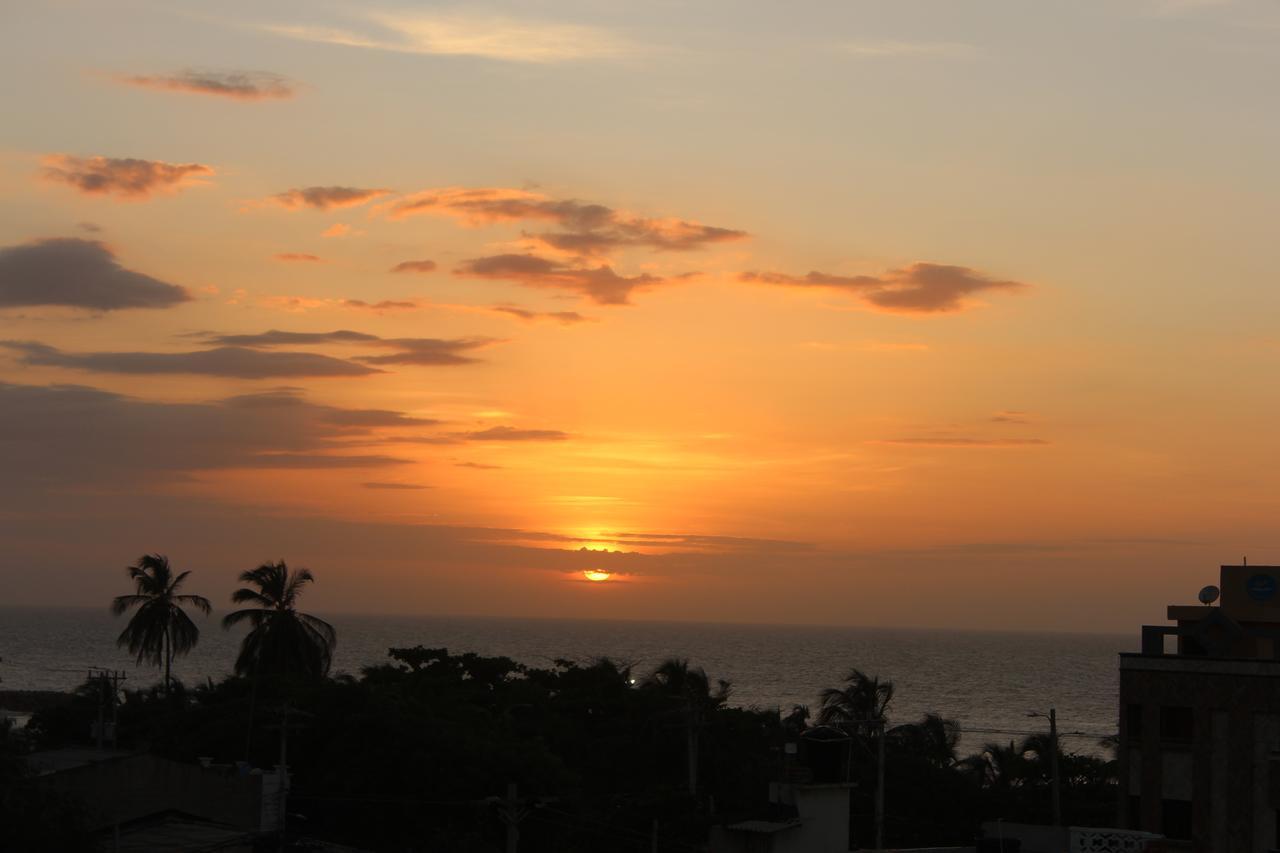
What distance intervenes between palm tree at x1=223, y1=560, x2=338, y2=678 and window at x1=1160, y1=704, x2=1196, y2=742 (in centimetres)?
5995

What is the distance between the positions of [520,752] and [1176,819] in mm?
28011

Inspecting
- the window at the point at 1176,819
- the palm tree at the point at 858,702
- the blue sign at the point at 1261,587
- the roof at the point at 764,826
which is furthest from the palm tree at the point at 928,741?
the roof at the point at 764,826

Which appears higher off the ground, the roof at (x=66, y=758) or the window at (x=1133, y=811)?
the window at (x=1133, y=811)

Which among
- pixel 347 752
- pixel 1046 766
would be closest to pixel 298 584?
pixel 347 752

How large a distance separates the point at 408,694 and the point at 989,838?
118ft

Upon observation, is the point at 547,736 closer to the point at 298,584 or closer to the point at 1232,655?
the point at 298,584

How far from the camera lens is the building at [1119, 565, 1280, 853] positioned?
52688 millimetres

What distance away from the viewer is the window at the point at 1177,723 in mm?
54469

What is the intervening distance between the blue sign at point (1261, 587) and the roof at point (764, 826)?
22.4 meters

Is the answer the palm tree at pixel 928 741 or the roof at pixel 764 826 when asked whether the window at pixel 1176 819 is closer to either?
the roof at pixel 764 826

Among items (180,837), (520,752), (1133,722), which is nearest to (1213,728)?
(1133,722)

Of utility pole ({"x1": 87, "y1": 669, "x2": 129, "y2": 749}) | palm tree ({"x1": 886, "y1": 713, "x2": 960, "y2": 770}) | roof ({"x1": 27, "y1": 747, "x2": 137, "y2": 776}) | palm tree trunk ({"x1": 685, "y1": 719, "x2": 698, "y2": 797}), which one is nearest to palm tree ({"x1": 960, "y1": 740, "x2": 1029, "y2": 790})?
palm tree ({"x1": 886, "y1": 713, "x2": 960, "y2": 770})

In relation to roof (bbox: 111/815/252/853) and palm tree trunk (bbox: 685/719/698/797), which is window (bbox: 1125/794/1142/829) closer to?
palm tree trunk (bbox: 685/719/698/797)

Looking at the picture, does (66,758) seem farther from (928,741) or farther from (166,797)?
(928,741)
